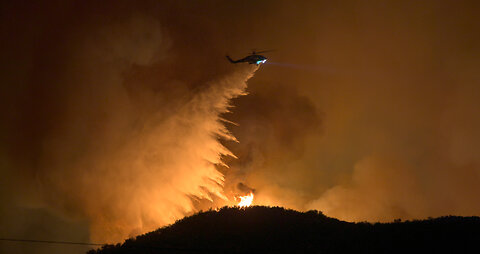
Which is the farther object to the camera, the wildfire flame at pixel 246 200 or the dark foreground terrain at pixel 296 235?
the wildfire flame at pixel 246 200

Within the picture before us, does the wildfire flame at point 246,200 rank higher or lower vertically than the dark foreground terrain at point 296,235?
higher

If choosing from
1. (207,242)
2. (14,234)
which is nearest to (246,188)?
(207,242)

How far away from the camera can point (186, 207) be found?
42906mm

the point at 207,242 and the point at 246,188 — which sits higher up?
the point at 246,188

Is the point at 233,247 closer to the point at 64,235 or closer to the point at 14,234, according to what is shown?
the point at 64,235

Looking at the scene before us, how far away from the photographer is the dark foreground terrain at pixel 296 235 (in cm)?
2195

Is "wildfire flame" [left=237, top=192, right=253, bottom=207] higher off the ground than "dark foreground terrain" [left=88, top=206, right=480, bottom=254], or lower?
higher

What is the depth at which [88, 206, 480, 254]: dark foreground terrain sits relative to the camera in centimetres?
2195

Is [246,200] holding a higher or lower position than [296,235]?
higher

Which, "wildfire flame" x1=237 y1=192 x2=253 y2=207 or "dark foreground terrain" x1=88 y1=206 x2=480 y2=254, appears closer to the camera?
"dark foreground terrain" x1=88 y1=206 x2=480 y2=254

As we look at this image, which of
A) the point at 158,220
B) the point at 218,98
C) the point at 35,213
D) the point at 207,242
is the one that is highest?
the point at 218,98

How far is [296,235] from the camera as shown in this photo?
25234 millimetres

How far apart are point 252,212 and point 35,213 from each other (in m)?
34.3

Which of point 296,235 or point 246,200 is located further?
point 246,200
